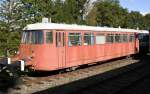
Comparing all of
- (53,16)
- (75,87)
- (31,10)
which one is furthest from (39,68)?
(53,16)

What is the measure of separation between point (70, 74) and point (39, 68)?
1.96 m

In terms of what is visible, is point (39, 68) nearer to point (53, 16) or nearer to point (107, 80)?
point (107, 80)

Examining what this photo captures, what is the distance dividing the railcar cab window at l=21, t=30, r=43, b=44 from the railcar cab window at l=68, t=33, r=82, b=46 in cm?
185

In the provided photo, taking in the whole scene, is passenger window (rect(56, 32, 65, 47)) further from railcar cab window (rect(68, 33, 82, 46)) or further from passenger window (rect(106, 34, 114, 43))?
passenger window (rect(106, 34, 114, 43))

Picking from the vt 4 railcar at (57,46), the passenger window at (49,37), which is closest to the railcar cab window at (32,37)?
the vt 4 railcar at (57,46)

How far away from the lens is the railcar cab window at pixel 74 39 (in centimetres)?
1806

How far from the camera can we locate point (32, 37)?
17125 millimetres

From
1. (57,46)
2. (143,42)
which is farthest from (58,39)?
(143,42)

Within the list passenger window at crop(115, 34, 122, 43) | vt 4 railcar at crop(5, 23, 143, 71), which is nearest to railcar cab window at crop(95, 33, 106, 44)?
vt 4 railcar at crop(5, 23, 143, 71)

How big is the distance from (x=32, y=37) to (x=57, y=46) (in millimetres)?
1331

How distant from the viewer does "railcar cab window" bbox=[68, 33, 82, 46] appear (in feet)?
59.3

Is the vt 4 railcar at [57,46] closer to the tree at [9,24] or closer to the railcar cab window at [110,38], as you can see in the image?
the railcar cab window at [110,38]

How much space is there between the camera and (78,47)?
1897cm

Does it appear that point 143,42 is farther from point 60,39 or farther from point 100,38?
point 60,39
